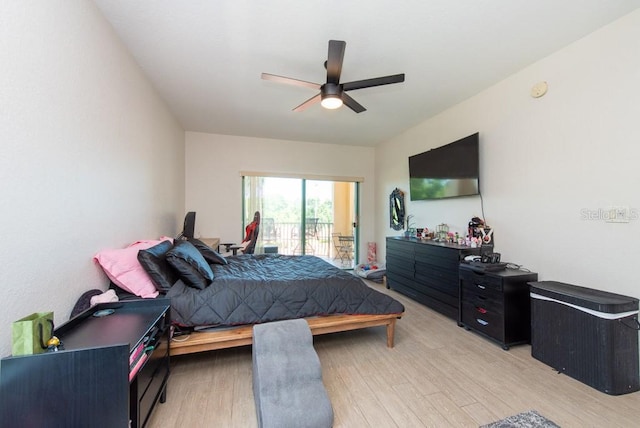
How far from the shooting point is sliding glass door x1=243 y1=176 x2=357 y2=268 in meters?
5.25

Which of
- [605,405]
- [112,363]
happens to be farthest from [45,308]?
[605,405]

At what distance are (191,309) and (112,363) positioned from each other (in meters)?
0.95

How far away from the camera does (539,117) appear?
8.47ft

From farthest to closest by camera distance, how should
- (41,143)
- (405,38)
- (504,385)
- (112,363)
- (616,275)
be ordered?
(405,38), (616,275), (504,385), (41,143), (112,363)

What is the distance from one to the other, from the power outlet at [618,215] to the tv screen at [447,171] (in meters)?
1.15

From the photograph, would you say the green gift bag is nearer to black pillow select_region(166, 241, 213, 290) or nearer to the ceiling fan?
black pillow select_region(166, 241, 213, 290)

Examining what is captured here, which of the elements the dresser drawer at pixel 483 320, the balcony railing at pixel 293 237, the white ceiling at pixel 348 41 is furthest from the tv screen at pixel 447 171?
the balcony railing at pixel 293 237

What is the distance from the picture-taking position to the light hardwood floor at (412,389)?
159cm

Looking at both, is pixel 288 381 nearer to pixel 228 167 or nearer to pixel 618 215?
Result: pixel 618 215

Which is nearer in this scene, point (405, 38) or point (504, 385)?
point (504, 385)

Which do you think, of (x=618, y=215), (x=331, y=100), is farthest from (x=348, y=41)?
(x=618, y=215)

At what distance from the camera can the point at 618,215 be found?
2.03m

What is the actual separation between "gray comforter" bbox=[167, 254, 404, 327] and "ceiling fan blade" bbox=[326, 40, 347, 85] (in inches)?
69.7

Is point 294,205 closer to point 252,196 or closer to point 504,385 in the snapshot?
point 252,196
